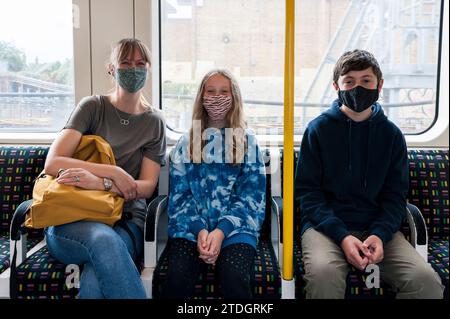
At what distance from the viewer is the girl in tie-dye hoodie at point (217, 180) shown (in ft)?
7.54

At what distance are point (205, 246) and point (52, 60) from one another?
2.02 metres

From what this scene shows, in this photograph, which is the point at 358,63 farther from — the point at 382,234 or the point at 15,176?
the point at 15,176

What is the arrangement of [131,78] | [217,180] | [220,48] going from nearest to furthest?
[217,180]
[131,78]
[220,48]

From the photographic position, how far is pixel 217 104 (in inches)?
96.2

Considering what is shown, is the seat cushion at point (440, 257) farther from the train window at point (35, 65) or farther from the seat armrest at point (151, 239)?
the train window at point (35, 65)

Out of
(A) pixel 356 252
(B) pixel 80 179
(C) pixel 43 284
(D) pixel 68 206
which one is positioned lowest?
(C) pixel 43 284

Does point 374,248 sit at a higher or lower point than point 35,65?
lower

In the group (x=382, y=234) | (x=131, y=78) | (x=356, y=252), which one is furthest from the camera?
(x=131, y=78)

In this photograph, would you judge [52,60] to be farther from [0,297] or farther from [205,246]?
[205,246]

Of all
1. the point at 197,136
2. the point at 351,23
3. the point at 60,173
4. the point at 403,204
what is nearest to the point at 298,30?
the point at 351,23

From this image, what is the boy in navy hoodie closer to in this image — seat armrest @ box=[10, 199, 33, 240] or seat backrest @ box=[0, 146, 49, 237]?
seat armrest @ box=[10, 199, 33, 240]

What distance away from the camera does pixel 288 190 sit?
196cm

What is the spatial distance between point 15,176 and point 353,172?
6.75 ft

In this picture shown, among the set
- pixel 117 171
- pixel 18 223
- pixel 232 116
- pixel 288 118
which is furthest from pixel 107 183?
pixel 288 118
